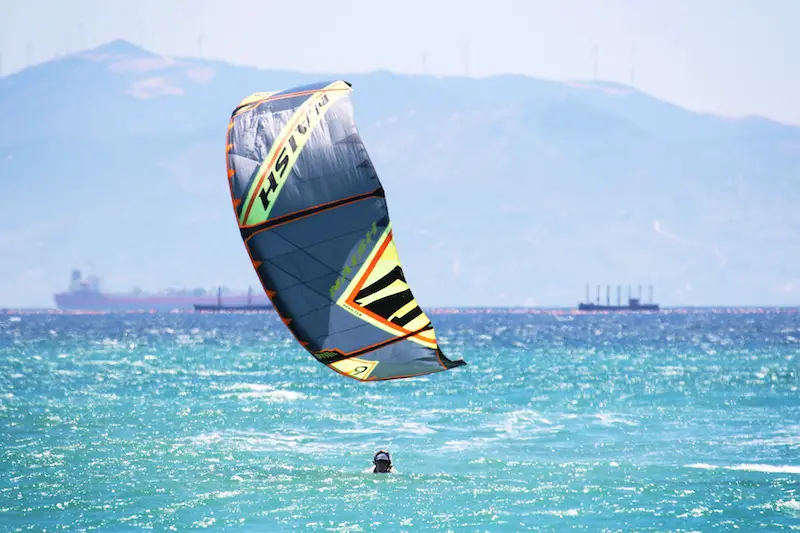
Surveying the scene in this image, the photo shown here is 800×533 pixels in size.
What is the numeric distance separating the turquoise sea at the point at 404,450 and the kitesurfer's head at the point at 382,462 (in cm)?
40

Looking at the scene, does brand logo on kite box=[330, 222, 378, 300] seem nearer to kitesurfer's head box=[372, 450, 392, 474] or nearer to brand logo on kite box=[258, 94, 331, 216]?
brand logo on kite box=[258, 94, 331, 216]

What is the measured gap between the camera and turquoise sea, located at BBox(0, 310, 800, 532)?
74.9 feet

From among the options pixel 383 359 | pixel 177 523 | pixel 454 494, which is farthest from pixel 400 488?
pixel 383 359

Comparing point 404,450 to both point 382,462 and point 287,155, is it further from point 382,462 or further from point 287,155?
point 287,155

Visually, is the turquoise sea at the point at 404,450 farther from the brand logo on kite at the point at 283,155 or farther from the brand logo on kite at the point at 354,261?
the brand logo on kite at the point at 283,155

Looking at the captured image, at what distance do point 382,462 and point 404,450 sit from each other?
5.07 meters

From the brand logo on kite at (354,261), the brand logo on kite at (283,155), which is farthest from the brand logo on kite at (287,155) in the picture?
the brand logo on kite at (354,261)

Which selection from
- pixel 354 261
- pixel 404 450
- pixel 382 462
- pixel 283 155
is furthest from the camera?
pixel 404 450

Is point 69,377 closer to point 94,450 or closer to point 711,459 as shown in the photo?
point 94,450

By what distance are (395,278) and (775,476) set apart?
1357 cm

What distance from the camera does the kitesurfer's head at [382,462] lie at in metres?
26.7

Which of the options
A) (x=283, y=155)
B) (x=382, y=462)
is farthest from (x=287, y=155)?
(x=382, y=462)

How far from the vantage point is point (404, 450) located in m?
31.8

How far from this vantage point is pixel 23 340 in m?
110
